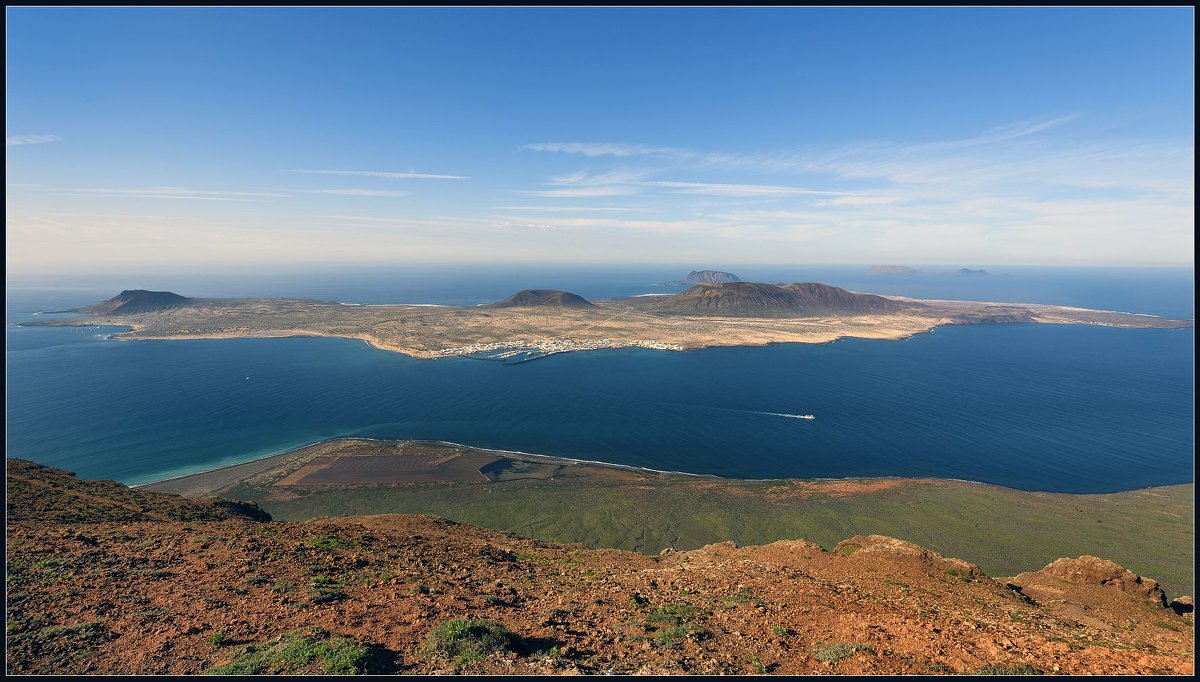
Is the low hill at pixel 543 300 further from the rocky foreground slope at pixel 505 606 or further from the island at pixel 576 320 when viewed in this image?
the rocky foreground slope at pixel 505 606

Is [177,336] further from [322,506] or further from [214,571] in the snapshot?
[214,571]

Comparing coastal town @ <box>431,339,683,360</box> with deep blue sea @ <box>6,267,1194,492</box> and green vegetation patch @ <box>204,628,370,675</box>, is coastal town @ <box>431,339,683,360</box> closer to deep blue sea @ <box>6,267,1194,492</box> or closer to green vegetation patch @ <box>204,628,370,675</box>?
deep blue sea @ <box>6,267,1194,492</box>

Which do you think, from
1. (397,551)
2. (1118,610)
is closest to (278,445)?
(397,551)

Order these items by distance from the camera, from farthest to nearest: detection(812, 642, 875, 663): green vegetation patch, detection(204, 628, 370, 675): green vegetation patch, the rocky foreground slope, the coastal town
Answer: the coastal town → detection(812, 642, 875, 663): green vegetation patch → the rocky foreground slope → detection(204, 628, 370, 675): green vegetation patch

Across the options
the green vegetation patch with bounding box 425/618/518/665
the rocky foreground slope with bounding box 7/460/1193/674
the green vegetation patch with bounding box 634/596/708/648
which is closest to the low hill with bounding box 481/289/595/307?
the rocky foreground slope with bounding box 7/460/1193/674

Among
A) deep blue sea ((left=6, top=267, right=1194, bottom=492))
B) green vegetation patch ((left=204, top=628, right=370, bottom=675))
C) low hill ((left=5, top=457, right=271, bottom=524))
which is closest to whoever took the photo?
green vegetation patch ((left=204, top=628, right=370, bottom=675))

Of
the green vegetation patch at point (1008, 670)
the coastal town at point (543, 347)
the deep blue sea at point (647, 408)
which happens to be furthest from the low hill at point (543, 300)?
the green vegetation patch at point (1008, 670)
